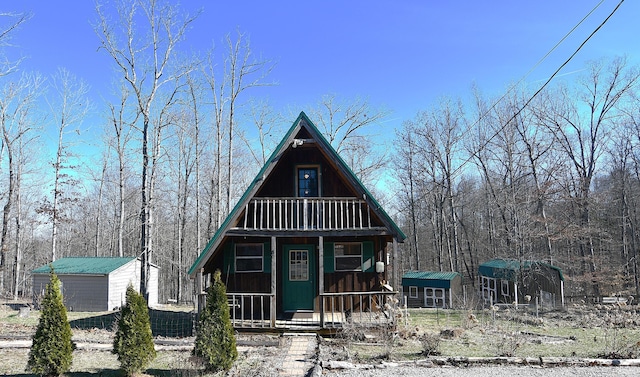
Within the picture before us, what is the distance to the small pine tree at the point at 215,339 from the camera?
28.1ft

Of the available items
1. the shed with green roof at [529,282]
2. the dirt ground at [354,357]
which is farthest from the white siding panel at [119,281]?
the shed with green roof at [529,282]

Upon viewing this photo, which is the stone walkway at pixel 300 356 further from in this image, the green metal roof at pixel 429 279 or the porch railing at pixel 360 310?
the green metal roof at pixel 429 279

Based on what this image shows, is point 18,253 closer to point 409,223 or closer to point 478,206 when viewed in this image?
point 409,223

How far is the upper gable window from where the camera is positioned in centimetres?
1427

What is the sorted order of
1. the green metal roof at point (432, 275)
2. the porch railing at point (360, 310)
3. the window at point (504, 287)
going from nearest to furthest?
the porch railing at point (360, 310) → the window at point (504, 287) → the green metal roof at point (432, 275)

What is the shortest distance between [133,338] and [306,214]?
598cm

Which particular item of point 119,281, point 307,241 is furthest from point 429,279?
point 119,281

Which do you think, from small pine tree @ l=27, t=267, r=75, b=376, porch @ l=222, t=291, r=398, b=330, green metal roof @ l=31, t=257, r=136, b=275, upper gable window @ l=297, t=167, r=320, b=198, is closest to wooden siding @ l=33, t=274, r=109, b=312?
green metal roof @ l=31, t=257, r=136, b=275

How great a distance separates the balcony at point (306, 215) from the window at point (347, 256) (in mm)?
858

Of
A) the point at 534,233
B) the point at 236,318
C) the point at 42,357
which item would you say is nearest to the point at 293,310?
the point at 236,318

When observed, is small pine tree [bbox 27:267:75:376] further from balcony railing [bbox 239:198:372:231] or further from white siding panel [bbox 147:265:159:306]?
white siding panel [bbox 147:265:159:306]

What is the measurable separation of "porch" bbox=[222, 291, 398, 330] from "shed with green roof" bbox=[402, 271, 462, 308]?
46.1 feet

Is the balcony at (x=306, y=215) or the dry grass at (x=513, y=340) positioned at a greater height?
the balcony at (x=306, y=215)

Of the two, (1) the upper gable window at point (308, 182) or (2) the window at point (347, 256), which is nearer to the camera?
(2) the window at point (347, 256)
